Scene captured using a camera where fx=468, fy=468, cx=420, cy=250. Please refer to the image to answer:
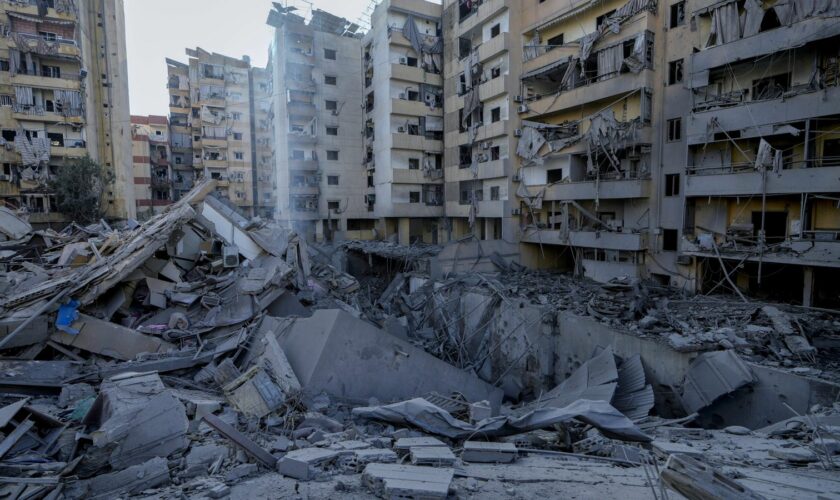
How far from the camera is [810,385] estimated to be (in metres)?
8.38

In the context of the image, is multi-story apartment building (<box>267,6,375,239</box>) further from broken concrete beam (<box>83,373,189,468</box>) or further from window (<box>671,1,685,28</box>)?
broken concrete beam (<box>83,373,189,468</box>)

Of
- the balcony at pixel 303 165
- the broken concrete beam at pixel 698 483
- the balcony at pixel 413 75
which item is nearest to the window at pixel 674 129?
the balcony at pixel 413 75

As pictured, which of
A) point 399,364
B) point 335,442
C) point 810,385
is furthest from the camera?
point 399,364

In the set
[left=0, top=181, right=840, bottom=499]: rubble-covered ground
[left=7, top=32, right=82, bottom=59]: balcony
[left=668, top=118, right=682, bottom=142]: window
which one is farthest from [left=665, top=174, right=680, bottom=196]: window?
[left=7, top=32, right=82, bottom=59]: balcony

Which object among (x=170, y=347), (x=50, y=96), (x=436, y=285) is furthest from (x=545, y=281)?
(x=50, y=96)

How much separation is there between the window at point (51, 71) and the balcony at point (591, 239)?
3178 cm

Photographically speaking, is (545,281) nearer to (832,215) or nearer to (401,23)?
(832,215)

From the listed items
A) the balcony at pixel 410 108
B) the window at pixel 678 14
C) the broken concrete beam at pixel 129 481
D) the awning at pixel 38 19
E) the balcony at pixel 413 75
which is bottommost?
the broken concrete beam at pixel 129 481

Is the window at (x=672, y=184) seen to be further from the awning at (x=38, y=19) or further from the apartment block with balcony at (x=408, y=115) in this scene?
the awning at (x=38, y=19)

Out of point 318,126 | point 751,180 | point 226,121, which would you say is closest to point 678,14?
point 751,180

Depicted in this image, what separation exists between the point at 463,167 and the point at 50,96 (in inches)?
1067

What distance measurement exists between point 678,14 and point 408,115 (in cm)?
1656

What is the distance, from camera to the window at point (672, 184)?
18623 millimetres

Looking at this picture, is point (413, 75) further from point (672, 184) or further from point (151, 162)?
point (151, 162)
